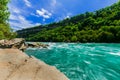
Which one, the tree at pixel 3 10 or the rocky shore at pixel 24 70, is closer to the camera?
the rocky shore at pixel 24 70

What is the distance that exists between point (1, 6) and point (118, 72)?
44.8m

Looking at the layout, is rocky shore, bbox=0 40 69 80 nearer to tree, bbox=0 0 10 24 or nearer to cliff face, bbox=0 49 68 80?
cliff face, bbox=0 49 68 80

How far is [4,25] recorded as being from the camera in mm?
66562

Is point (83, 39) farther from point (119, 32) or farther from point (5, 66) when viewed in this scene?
point (5, 66)

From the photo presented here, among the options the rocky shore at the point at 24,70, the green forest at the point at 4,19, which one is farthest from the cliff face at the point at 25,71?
the green forest at the point at 4,19

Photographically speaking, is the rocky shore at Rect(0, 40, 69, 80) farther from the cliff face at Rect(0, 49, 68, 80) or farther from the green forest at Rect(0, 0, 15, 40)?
the green forest at Rect(0, 0, 15, 40)

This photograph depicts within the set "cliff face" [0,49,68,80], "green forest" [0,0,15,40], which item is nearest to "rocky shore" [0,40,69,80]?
"cliff face" [0,49,68,80]

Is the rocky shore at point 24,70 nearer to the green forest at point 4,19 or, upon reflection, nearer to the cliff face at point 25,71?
the cliff face at point 25,71

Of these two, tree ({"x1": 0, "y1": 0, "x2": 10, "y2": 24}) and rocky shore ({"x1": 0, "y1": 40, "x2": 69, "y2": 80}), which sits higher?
tree ({"x1": 0, "y1": 0, "x2": 10, "y2": 24})

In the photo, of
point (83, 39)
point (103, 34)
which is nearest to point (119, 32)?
point (103, 34)

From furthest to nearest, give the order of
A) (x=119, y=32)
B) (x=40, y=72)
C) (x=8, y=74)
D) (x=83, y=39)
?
1. (x=83, y=39)
2. (x=119, y=32)
3. (x=40, y=72)
4. (x=8, y=74)

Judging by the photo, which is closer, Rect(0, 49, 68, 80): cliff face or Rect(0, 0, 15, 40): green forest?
Rect(0, 49, 68, 80): cliff face

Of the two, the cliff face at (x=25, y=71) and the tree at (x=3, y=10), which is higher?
the tree at (x=3, y=10)

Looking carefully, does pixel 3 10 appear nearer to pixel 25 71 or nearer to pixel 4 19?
pixel 4 19
